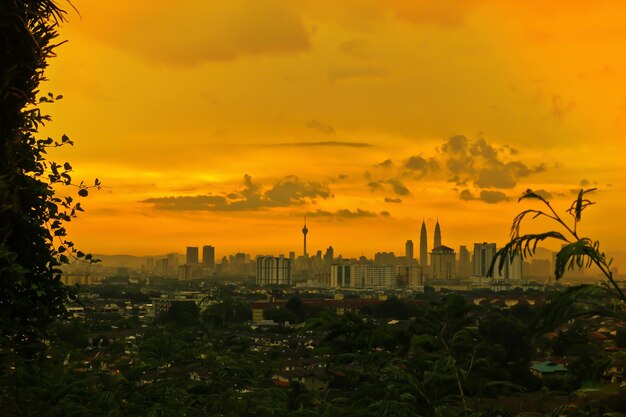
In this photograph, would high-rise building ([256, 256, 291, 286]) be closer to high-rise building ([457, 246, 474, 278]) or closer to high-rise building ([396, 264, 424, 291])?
high-rise building ([396, 264, 424, 291])

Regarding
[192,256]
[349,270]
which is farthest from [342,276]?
[192,256]

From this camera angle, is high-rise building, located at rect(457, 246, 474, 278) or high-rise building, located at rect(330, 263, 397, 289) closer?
high-rise building, located at rect(330, 263, 397, 289)

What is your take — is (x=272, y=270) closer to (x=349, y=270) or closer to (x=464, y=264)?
(x=349, y=270)

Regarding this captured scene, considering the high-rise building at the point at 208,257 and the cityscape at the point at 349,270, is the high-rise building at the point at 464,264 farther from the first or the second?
the high-rise building at the point at 208,257

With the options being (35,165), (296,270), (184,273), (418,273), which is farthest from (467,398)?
(296,270)

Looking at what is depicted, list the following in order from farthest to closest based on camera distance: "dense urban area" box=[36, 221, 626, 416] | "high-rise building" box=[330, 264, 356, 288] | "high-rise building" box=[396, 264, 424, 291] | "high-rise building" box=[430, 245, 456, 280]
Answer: "high-rise building" box=[430, 245, 456, 280], "high-rise building" box=[396, 264, 424, 291], "high-rise building" box=[330, 264, 356, 288], "dense urban area" box=[36, 221, 626, 416]

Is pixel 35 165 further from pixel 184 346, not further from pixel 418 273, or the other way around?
pixel 418 273

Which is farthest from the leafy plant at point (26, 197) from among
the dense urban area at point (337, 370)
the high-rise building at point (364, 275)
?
the high-rise building at point (364, 275)

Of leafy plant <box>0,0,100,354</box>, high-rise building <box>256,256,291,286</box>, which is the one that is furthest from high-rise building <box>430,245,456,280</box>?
leafy plant <box>0,0,100,354</box>
